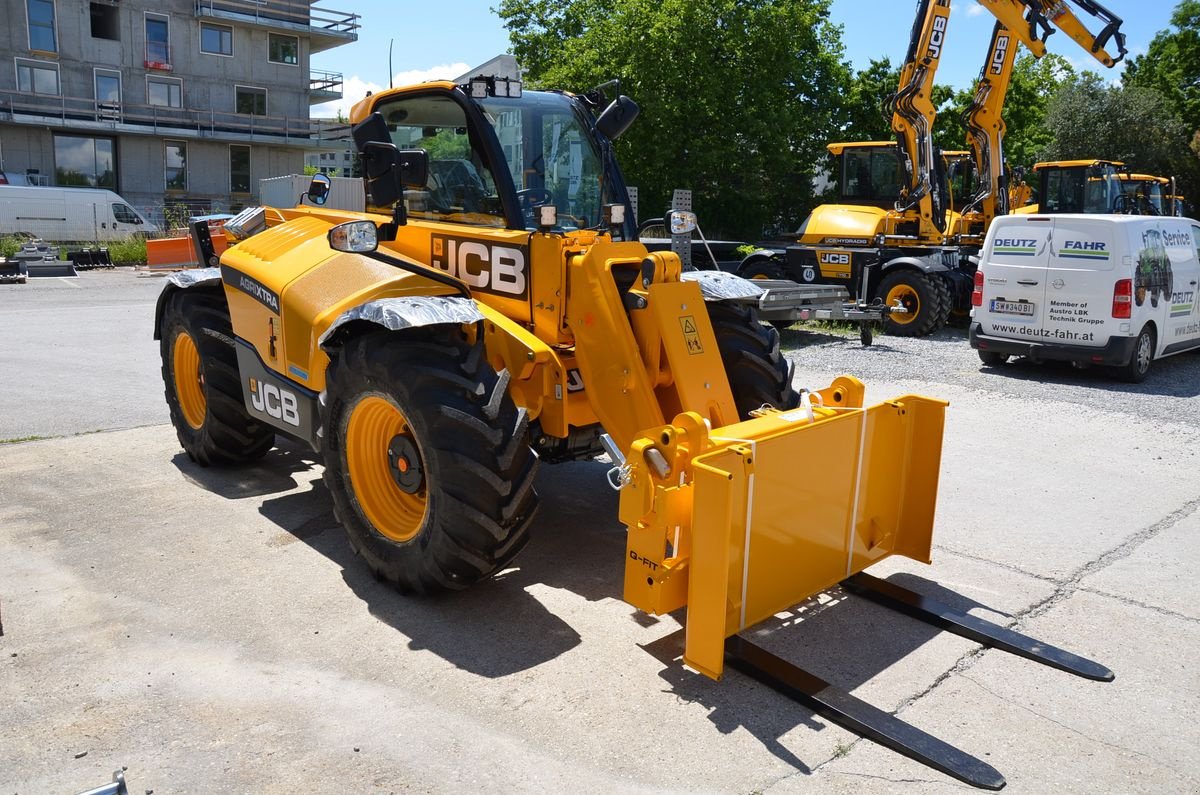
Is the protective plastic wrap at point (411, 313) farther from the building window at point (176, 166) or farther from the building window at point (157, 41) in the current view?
the building window at point (176, 166)

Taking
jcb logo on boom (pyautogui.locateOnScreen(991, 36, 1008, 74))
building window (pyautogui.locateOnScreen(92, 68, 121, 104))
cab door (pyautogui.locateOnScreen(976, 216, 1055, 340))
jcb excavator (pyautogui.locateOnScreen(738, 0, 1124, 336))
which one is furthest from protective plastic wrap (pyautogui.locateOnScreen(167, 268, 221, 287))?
building window (pyautogui.locateOnScreen(92, 68, 121, 104))

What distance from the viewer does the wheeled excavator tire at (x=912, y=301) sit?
1499 cm

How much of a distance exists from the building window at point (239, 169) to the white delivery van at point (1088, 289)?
Result: 33.2m

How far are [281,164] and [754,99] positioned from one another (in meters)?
21.4

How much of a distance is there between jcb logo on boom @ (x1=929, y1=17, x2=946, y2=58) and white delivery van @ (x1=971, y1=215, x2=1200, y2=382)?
503cm

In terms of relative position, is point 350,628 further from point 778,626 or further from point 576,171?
point 576,171

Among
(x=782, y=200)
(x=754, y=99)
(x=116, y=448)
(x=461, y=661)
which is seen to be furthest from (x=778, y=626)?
(x=782, y=200)

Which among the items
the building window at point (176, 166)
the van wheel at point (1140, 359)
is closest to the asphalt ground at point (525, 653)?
the van wheel at point (1140, 359)

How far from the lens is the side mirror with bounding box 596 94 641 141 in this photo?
18.8 ft

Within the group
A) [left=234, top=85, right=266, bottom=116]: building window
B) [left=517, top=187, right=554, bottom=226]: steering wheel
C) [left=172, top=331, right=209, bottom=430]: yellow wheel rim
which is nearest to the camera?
[left=517, top=187, right=554, bottom=226]: steering wheel

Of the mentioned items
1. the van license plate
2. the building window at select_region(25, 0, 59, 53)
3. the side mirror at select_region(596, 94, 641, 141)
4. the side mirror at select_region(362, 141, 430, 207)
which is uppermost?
the building window at select_region(25, 0, 59, 53)

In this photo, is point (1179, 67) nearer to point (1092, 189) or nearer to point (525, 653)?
point (1092, 189)

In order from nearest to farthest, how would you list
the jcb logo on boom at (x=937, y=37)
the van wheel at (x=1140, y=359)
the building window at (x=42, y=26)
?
the van wheel at (x=1140, y=359)
the jcb logo on boom at (x=937, y=37)
the building window at (x=42, y=26)

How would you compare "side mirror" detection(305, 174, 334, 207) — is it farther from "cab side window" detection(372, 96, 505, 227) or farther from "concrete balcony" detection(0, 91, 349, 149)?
"concrete balcony" detection(0, 91, 349, 149)
